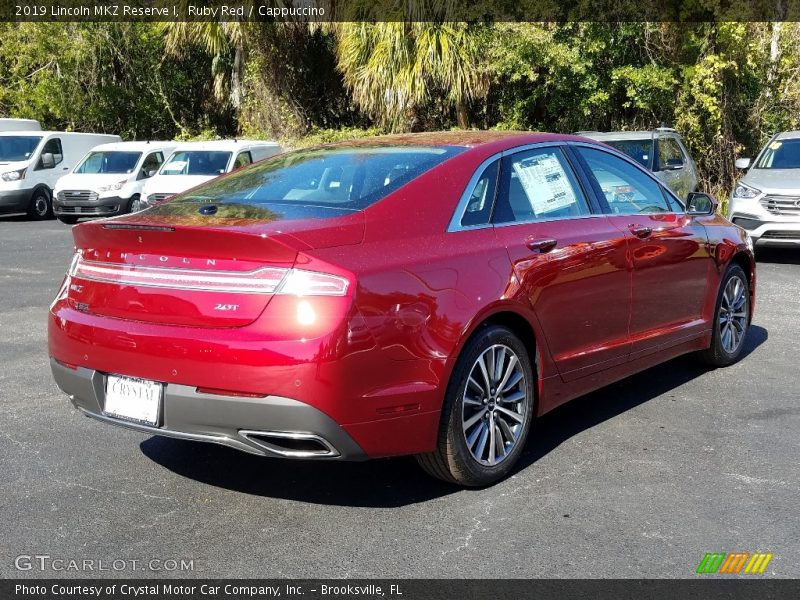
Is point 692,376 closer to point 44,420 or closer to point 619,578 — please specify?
point 619,578

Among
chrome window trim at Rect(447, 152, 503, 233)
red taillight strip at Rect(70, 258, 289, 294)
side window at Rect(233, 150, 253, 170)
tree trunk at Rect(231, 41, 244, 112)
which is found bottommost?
side window at Rect(233, 150, 253, 170)

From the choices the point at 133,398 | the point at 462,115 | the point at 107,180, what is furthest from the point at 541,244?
the point at 462,115

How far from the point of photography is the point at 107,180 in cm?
1919

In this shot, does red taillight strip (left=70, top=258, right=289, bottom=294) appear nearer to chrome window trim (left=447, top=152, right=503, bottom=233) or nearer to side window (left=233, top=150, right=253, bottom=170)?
chrome window trim (left=447, top=152, right=503, bottom=233)

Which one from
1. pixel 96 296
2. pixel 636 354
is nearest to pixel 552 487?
pixel 636 354

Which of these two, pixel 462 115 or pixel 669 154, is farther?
pixel 462 115

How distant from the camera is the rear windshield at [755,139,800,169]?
13078 mm

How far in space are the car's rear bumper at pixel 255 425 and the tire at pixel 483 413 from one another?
0.48 metres

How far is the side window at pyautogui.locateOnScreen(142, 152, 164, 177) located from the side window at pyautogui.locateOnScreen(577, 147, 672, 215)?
1583 cm

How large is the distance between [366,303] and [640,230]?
2264mm

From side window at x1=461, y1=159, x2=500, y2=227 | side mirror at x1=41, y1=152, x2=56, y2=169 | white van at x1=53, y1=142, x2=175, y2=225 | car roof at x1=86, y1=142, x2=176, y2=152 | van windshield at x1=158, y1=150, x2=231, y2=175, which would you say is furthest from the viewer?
side mirror at x1=41, y1=152, x2=56, y2=169

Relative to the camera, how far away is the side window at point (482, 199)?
4.39 metres

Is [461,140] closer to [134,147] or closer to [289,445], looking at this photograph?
[289,445]

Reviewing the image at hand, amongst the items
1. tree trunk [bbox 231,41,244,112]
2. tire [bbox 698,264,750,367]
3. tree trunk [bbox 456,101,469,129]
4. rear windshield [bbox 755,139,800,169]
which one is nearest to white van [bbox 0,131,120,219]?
tree trunk [bbox 231,41,244,112]
